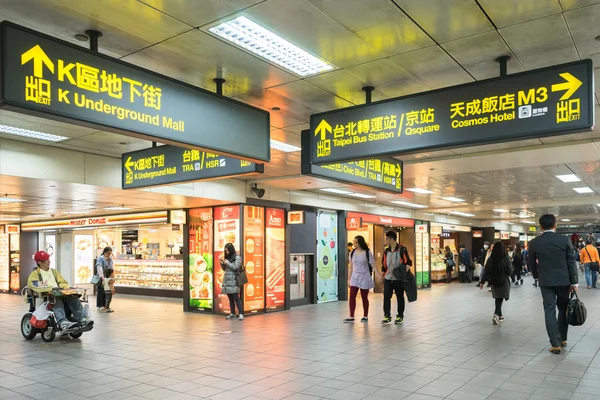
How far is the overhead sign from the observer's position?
5558 millimetres

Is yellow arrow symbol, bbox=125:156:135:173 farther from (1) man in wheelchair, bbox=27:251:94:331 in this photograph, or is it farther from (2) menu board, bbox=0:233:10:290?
(2) menu board, bbox=0:233:10:290

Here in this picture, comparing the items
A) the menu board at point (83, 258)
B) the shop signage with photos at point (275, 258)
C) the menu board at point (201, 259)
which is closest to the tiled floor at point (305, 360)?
the menu board at point (201, 259)

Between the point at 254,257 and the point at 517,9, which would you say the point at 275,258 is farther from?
the point at 517,9

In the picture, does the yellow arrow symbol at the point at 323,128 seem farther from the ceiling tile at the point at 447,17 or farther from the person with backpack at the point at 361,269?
the person with backpack at the point at 361,269

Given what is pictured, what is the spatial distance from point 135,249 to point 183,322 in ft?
27.4

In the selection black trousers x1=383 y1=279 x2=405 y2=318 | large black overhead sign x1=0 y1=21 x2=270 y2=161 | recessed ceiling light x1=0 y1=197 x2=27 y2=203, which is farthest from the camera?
recessed ceiling light x1=0 y1=197 x2=27 y2=203

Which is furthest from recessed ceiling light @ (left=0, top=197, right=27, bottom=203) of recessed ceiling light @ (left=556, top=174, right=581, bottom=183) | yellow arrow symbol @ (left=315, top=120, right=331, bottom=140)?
recessed ceiling light @ (left=556, top=174, right=581, bottom=183)

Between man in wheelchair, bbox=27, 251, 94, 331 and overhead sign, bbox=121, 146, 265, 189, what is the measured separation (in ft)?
8.77

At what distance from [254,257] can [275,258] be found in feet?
2.46

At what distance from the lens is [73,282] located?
1928 centimetres

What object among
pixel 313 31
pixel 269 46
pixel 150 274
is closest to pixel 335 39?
pixel 313 31

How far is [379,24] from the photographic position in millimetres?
3705

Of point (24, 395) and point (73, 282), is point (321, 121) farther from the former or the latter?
point (73, 282)

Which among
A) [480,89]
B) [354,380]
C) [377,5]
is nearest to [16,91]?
[377,5]
